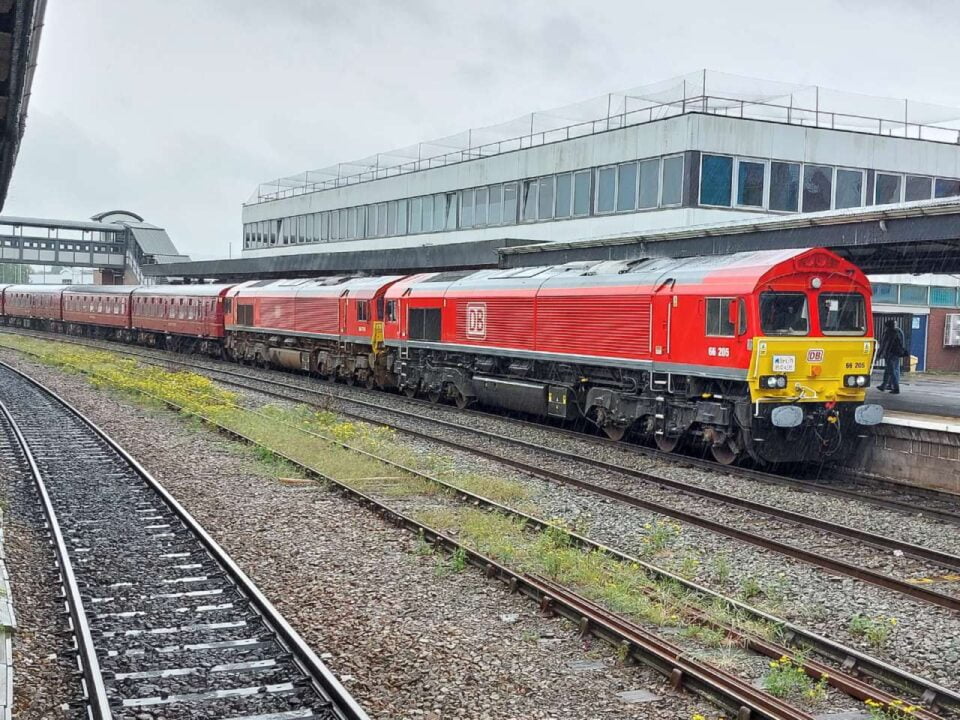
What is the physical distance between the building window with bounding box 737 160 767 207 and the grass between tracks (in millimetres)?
16564

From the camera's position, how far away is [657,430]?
54.8 feet

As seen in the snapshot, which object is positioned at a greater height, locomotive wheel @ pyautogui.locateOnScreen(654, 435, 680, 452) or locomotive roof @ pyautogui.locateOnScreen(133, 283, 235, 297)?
locomotive roof @ pyautogui.locateOnScreen(133, 283, 235, 297)

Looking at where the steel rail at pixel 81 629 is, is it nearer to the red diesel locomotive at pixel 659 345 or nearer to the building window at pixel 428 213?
the red diesel locomotive at pixel 659 345

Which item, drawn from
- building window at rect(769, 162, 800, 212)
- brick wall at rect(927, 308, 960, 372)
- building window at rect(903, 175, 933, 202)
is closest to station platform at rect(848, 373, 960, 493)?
building window at rect(769, 162, 800, 212)

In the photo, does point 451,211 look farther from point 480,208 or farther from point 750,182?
point 750,182

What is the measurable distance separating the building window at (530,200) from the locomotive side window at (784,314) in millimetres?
22580

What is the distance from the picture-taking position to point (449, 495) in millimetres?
13086

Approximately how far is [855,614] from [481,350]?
1403 cm

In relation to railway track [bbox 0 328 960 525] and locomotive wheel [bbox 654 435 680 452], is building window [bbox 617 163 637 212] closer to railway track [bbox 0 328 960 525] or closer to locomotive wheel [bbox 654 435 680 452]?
railway track [bbox 0 328 960 525]

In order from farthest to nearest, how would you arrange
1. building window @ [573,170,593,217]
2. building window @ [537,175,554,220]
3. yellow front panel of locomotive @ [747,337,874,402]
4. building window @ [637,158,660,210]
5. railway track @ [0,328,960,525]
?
building window @ [537,175,554,220], building window @ [573,170,593,217], building window @ [637,158,660,210], yellow front panel of locomotive @ [747,337,874,402], railway track @ [0,328,960,525]

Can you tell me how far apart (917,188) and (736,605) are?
29794mm

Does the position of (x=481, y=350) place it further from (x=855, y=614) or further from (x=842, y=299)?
(x=855, y=614)

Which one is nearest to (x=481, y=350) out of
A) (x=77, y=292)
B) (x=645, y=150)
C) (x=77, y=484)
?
(x=77, y=484)

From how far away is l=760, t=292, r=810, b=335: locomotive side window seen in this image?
1452 centimetres
